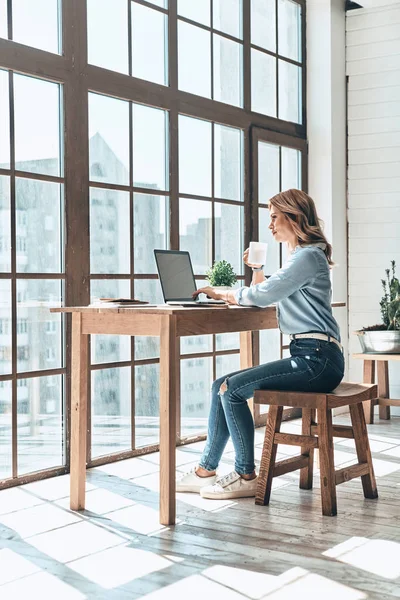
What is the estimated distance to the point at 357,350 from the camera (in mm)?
6188

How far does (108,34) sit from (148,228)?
1.01 meters

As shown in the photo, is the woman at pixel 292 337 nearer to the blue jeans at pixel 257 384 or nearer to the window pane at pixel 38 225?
the blue jeans at pixel 257 384

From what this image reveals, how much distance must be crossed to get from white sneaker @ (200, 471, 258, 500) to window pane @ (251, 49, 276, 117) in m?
2.73

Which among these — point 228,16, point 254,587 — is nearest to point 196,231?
point 228,16

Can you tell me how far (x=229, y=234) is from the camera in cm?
527

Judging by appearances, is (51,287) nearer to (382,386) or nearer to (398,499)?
(398,499)

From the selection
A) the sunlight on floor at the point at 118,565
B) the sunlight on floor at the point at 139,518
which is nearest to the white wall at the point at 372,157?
the sunlight on floor at the point at 139,518

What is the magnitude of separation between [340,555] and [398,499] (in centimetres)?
85

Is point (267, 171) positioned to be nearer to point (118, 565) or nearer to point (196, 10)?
point (196, 10)

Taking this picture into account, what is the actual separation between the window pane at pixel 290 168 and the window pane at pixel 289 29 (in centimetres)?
67

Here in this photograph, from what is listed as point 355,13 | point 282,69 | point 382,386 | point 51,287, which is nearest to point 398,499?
point 51,287

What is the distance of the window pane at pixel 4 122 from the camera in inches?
146

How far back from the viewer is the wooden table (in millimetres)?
3178

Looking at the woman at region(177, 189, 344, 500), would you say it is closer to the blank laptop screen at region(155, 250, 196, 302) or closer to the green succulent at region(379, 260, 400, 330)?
the blank laptop screen at region(155, 250, 196, 302)
